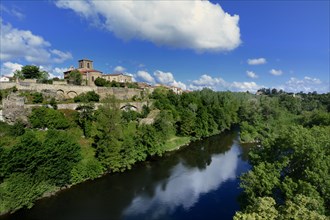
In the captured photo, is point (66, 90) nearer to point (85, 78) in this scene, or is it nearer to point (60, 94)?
point (60, 94)

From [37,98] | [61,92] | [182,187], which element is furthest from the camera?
[61,92]

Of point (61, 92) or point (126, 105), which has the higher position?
point (61, 92)

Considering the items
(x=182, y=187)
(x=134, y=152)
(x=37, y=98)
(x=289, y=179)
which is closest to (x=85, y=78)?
(x=37, y=98)

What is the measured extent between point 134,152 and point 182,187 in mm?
8768

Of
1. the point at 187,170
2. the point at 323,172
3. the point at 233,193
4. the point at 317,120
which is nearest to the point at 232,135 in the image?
the point at 317,120

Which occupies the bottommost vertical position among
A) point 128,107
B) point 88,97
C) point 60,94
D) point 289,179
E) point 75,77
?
point 289,179

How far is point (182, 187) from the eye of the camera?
2877 cm

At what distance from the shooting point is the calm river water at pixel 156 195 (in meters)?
22.9

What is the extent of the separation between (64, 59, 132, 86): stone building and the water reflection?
32.2m

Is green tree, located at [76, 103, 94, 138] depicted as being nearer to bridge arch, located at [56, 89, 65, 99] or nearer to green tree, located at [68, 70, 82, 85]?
bridge arch, located at [56, 89, 65, 99]

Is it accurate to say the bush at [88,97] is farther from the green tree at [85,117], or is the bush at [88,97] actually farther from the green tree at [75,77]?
the green tree at [75,77]

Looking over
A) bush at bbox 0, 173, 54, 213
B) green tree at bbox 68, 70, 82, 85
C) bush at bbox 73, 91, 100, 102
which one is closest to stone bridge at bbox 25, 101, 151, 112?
bush at bbox 73, 91, 100, 102

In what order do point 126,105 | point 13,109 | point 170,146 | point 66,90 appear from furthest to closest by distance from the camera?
1. point 126,105
2. point 66,90
3. point 170,146
4. point 13,109

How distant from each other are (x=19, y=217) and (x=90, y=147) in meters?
13.4
